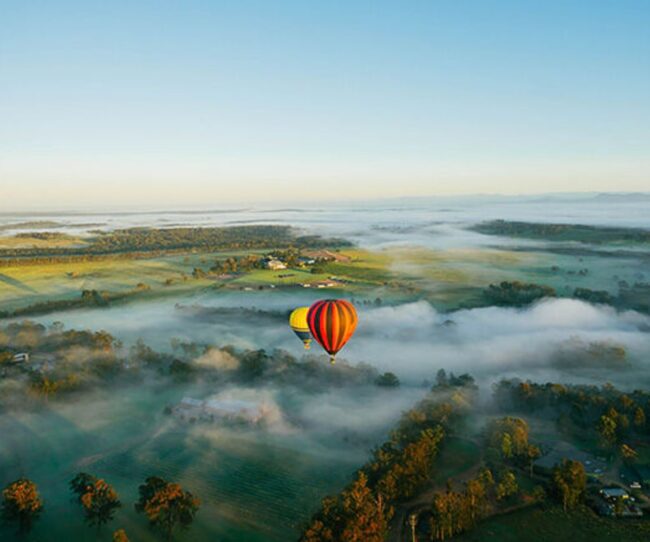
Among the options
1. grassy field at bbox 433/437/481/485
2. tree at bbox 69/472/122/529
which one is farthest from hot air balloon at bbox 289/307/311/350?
tree at bbox 69/472/122/529

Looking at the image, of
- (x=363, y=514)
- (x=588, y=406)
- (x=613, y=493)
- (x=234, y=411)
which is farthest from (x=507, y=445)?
(x=234, y=411)

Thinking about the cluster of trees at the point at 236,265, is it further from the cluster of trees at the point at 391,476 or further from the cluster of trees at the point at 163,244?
the cluster of trees at the point at 391,476

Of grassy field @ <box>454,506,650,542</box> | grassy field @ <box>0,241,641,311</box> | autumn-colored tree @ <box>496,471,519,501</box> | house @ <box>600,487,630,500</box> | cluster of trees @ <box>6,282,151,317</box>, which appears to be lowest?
grassy field @ <box>454,506,650,542</box>

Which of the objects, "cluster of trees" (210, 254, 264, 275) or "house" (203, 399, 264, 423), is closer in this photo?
"house" (203, 399, 264, 423)

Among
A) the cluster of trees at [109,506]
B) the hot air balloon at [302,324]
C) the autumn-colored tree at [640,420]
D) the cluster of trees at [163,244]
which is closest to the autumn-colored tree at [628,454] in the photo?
the autumn-colored tree at [640,420]

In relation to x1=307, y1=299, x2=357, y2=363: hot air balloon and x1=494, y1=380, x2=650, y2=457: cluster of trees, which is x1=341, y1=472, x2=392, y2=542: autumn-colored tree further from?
x1=494, y1=380, x2=650, y2=457: cluster of trees
